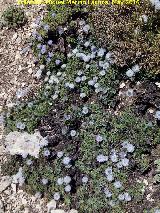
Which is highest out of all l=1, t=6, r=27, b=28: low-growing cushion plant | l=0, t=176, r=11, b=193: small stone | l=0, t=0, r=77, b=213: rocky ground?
l=1, t=6, r=27, b=28: low-growing cushion plant

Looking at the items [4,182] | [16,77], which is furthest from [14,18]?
[4,182]

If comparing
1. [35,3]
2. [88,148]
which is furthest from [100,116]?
[35,3]

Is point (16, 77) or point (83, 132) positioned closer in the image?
point (83, 132)

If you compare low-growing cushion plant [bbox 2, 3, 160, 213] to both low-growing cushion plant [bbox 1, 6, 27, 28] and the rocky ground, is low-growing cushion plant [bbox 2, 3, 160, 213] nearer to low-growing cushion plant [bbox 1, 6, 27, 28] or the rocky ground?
the rocky ground

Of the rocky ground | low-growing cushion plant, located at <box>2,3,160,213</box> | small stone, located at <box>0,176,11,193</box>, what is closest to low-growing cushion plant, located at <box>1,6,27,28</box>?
the rocky ground

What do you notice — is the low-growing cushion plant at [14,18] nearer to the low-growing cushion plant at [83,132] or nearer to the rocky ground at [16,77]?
the rocky ground at [16,77]

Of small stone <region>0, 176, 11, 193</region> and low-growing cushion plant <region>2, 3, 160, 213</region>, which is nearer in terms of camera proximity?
low-growing cushion plant <region>2, 3, 160, 213</region>

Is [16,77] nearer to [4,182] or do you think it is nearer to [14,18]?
[14,18]

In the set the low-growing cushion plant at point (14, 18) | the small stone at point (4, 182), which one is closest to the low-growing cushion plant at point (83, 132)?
the small stone at point (4, 182)

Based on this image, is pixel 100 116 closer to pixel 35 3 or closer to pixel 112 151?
pixel 112 151

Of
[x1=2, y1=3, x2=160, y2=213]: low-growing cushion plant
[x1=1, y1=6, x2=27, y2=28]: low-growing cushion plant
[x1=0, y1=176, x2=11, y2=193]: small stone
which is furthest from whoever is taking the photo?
[x1=1, y1=6, x2=27, y2=28]: low-growing cushion plant
